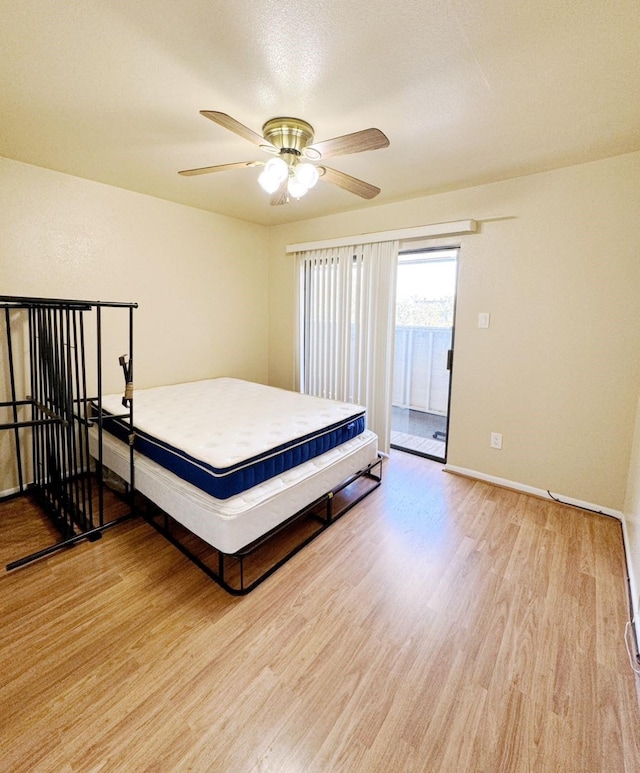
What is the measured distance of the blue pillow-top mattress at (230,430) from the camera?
186cm

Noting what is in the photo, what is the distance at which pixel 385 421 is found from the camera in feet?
11.6

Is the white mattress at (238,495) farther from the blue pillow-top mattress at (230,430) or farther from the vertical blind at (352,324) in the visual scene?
the vertical blind at (352,324)

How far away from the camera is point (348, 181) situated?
6.54 feet

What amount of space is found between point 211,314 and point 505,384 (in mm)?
2900

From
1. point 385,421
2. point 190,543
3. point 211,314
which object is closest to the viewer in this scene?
point 190,543

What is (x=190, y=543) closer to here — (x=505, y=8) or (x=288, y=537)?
(x=288, y=537)

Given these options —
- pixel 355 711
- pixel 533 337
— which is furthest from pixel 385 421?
pixel 355 711

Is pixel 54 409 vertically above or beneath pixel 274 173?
beneath

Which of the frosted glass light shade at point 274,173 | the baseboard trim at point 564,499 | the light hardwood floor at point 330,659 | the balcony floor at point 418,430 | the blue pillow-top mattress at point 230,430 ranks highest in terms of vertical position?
the frosted glass light shade at point 274,173

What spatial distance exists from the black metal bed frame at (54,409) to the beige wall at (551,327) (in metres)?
2.55

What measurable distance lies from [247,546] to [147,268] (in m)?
2.62

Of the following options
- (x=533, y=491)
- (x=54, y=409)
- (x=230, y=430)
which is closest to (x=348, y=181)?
(x=230, y=430)

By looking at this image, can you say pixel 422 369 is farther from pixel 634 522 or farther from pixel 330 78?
pixel 330 78

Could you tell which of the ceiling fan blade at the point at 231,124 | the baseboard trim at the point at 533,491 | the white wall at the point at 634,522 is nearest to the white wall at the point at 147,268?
the ceiling fan blade at the point at 231,124
